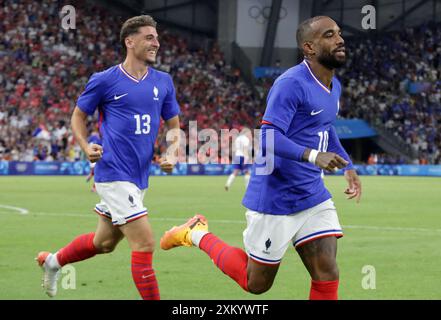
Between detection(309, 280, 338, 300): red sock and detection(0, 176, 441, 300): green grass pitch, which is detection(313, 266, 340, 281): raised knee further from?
detection(0, 176, 441, 300): green grass pitch

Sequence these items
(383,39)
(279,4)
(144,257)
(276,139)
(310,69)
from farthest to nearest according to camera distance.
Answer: (383,39) < (279,4) < (144,257) < (310,69) < (276,139)

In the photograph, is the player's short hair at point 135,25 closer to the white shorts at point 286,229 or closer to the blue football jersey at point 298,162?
the blue football jersey at point 298,162

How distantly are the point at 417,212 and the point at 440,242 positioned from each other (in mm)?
6270

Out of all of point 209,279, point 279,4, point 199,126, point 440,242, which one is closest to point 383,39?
point 279,4

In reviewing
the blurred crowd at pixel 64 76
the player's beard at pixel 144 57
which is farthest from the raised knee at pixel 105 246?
the blurred crowd at pixel 64 76

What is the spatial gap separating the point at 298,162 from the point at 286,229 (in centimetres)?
52

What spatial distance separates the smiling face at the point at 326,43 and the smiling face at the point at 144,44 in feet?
5.83

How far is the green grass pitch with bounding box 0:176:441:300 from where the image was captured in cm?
872

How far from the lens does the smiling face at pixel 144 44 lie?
26.1 feet

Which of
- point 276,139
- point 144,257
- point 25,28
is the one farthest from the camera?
point 25,28

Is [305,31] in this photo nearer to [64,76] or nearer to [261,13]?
[64,76]
